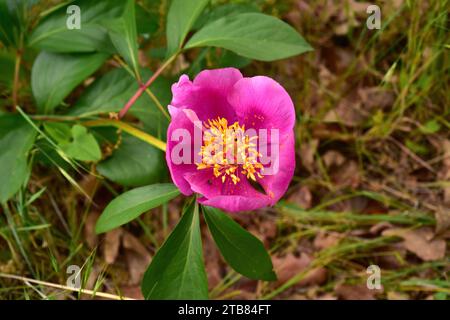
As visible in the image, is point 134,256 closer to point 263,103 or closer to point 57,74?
→ point 57,74

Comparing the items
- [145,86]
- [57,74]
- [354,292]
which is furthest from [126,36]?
[354,292]

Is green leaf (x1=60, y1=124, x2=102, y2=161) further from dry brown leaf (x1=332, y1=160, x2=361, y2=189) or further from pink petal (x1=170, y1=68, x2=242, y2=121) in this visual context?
dry brown leaf (x1=332, y1=160, x2=361, y2=189)

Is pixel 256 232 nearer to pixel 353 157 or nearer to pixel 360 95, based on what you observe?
pixel 353 157

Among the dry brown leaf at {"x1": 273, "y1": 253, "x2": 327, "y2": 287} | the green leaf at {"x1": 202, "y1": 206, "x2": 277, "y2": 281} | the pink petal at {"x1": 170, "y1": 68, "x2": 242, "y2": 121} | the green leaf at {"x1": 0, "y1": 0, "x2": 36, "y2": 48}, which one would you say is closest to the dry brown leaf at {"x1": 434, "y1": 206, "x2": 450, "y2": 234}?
the dry brown leaf at {"x1": 273, "y1": 253, "x2": 327, "y2": 287}

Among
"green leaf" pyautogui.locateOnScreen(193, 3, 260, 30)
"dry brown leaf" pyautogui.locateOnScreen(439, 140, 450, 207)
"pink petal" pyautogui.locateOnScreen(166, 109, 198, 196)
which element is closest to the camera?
"pink petal" pyautogui.locateOnScreen(166, 109, 198, 196)

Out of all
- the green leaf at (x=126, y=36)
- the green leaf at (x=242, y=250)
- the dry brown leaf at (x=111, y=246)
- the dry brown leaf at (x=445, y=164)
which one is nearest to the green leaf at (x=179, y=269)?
the green leaf at (x=242, y=250)

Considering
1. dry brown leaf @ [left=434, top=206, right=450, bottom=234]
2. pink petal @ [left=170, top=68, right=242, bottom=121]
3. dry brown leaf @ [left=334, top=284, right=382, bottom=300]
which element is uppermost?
pink petal @ [left=170, top=68, right=242, bottom=121]

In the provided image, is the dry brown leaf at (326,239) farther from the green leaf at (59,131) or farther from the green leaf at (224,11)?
the green leaf at (59,131)
